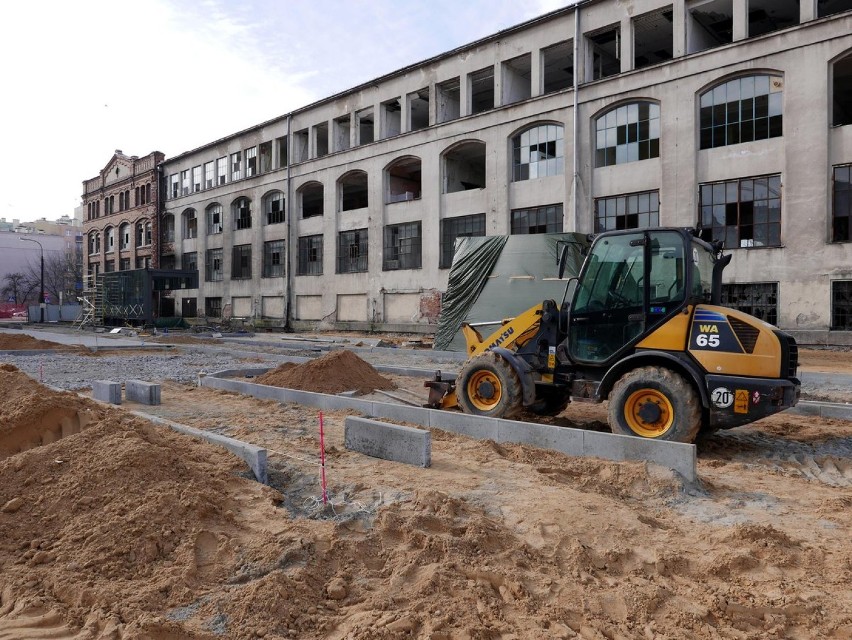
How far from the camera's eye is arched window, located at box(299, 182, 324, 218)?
40.0 metres

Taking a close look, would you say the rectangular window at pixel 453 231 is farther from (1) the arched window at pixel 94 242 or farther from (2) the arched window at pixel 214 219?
(1) the arched window at pixel 94 242

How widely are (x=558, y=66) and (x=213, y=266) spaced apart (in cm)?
2943

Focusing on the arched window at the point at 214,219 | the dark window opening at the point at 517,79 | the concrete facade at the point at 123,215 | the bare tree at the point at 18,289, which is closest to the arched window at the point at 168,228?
the concrete facade at the point at 123,215

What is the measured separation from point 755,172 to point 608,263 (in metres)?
17.5

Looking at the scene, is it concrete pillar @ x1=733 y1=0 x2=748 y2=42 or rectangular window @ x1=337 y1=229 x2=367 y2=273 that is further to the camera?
rectangular window @ x1=337 y1=229 x2=367 y2=273

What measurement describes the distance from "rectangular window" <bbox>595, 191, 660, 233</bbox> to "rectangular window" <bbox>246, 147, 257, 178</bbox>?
26.9 m

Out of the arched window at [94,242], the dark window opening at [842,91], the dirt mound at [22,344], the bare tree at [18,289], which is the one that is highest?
the dark window opening at [842,91]

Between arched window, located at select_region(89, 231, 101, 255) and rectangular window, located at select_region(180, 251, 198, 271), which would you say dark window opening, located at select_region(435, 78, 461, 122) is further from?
arched window, located at select_region(89, 231, 101, 255)

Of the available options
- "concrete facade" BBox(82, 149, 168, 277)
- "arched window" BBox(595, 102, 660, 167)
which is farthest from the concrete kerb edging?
"concrete facade" BBox(82, 149, 168, 277)

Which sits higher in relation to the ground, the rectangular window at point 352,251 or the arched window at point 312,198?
the arched window at point 312,198

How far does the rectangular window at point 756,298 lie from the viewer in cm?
2166

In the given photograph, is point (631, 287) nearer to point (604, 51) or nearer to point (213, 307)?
point (604, 51)

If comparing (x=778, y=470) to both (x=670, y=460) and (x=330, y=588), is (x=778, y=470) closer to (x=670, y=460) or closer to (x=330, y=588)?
(x=670, y=460)

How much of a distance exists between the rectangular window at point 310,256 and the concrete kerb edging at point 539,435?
28756 millimetres
